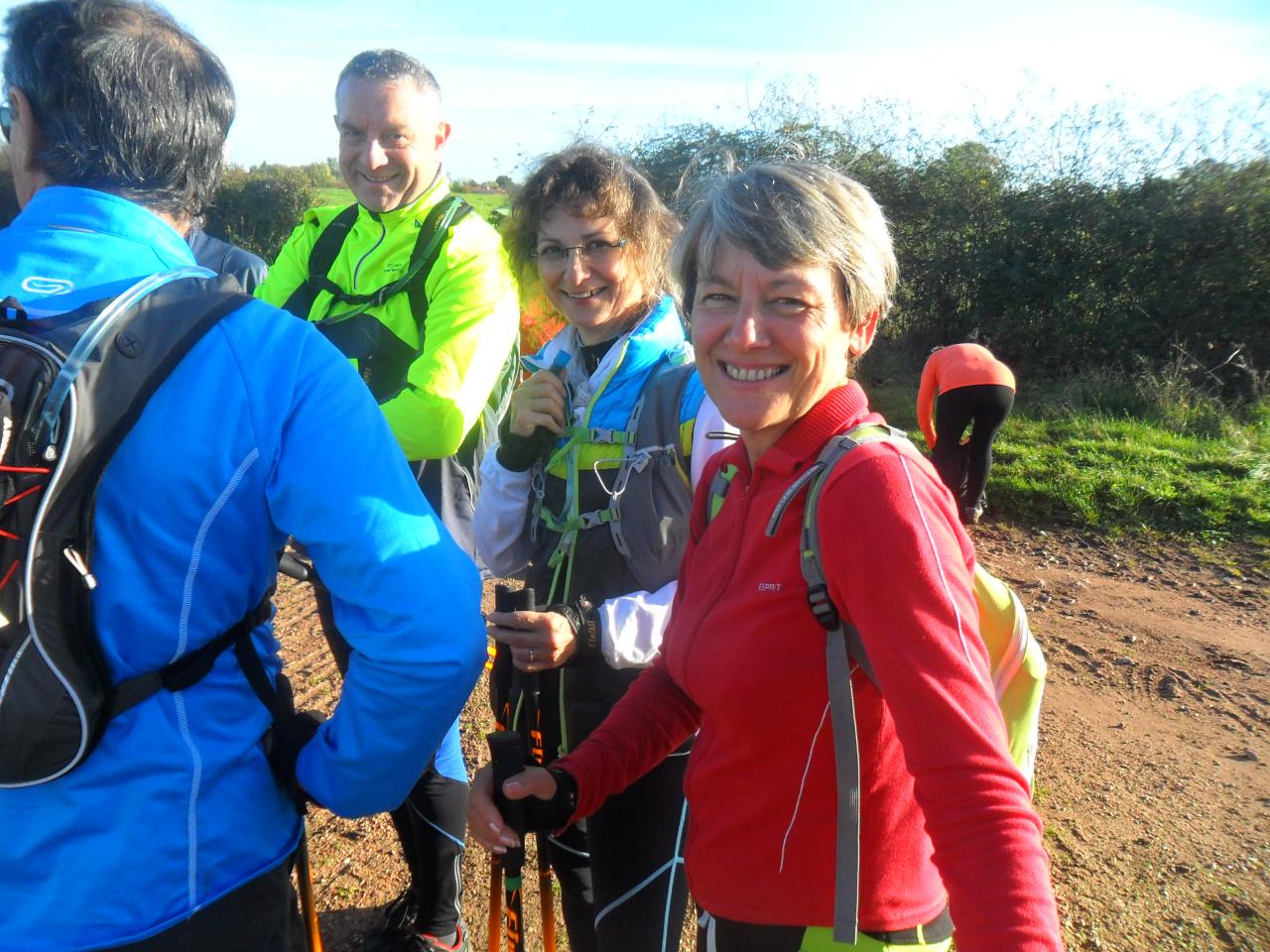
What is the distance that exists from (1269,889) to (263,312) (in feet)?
11.8

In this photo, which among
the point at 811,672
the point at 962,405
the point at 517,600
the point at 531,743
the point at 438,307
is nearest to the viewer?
the point at 811,672

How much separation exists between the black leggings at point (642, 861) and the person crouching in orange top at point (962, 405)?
1695 mm

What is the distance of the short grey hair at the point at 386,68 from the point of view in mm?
2641

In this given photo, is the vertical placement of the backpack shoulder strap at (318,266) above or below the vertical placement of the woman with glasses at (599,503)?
above

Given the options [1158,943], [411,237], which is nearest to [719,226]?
[411,237]

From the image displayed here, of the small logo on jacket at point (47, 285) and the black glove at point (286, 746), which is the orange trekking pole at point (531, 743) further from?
the small logo on jacket at point (47, 285)

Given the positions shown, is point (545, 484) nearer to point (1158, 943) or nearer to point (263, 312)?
point (263, 312)

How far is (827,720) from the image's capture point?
1382 millimetres

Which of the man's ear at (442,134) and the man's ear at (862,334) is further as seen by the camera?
the man's ear at (442,134)

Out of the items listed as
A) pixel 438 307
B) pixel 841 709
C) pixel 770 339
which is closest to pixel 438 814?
pixel 438 307

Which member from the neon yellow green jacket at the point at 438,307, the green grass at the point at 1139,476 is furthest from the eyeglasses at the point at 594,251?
the green grass at the point at 1139,476

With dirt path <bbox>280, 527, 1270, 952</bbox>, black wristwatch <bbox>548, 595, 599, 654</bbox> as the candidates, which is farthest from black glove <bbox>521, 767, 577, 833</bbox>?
dirt path <bbox>280, 527, 1270, 952</bbox>

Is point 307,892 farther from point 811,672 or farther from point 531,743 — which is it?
point 811,672

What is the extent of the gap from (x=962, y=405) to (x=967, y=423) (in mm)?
116
